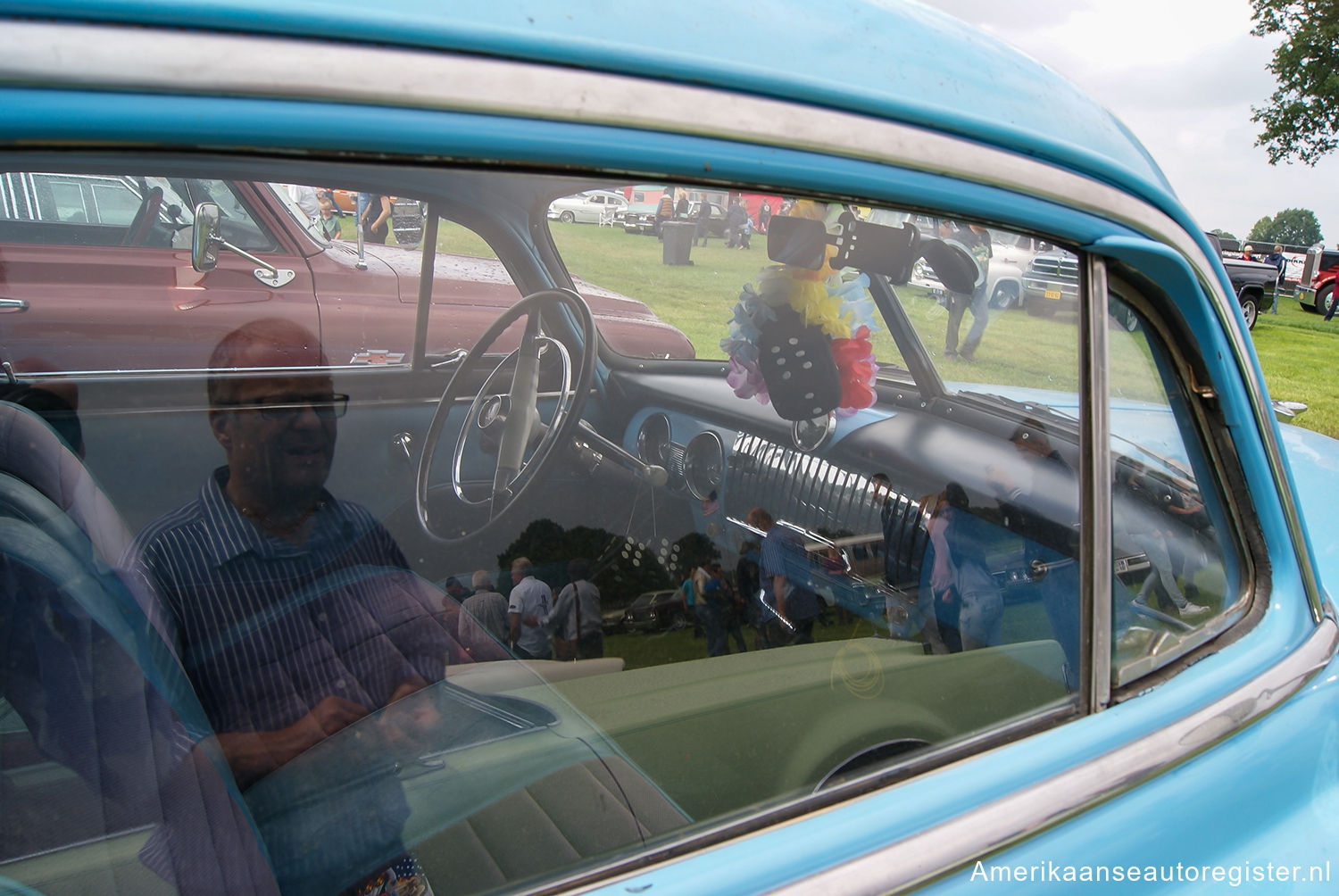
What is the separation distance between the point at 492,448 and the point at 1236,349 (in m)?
1.53

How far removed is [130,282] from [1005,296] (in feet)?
7.93

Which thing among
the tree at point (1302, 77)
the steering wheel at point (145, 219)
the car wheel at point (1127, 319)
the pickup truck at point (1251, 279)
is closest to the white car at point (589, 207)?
the car wheel at point (1127, 319)

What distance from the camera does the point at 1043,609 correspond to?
3.66ft

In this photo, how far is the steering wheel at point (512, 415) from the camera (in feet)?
6.43

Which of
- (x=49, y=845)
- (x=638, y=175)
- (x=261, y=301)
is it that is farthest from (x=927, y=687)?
(x=261, y=301)

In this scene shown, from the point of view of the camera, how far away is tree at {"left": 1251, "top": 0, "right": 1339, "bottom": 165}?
25844 millimetres

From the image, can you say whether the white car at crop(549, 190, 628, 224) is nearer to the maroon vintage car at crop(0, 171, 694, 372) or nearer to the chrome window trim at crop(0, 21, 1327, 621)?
the chrome window trim at crop(0, 21, 1327, 621)

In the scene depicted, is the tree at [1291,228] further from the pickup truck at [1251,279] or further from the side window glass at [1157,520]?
the side window glass at [1157,520]

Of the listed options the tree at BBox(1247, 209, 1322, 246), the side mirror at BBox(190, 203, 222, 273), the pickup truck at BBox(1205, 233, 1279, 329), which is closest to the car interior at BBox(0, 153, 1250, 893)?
the side mirror at BBox(190, 203, 222, 273)

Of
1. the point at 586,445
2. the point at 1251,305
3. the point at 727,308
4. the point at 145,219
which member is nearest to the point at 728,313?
the point at 727,308

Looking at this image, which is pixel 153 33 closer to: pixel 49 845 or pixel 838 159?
pixel 838 159

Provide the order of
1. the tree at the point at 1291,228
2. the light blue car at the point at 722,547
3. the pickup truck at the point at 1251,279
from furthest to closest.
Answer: the tree at the point at 1291,228 → the pickup truck at the point at 1251,279 → the light blue car at the point at 722,547

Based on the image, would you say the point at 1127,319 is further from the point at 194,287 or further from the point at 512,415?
the point at 194,287

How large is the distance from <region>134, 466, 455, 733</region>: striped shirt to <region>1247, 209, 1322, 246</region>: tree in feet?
220
